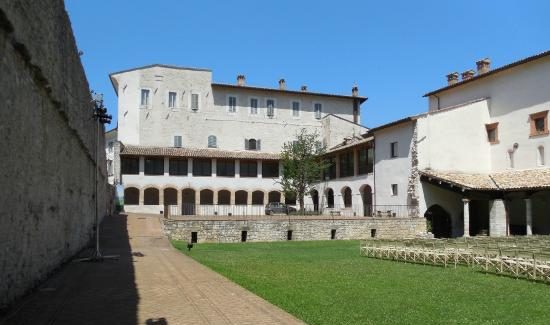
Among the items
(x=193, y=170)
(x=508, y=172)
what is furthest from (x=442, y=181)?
(x=193, y=170)

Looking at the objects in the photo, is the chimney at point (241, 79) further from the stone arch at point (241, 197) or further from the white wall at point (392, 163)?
the white wall at point (392, 163)

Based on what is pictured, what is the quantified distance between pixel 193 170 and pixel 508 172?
992 inches

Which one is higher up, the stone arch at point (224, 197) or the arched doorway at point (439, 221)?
the stone arch at point (224, 197)

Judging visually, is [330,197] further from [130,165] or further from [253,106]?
[130,165]

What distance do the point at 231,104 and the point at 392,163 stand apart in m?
19.0

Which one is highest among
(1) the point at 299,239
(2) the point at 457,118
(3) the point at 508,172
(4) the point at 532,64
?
(4) the point at 532,64

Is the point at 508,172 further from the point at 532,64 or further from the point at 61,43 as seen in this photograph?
the point at 61,43

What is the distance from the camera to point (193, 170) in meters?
42.5

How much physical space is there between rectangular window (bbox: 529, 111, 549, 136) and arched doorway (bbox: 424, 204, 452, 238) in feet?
25.0

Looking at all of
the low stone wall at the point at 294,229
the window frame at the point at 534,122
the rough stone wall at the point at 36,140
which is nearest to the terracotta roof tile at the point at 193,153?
the low stone wall at the point at 294,229

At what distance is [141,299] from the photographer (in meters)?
8.63

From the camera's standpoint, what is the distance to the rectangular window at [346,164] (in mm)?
40075

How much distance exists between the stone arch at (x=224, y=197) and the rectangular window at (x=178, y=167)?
422 centimetres

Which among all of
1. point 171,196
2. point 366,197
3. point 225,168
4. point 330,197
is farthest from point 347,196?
point 171,196
